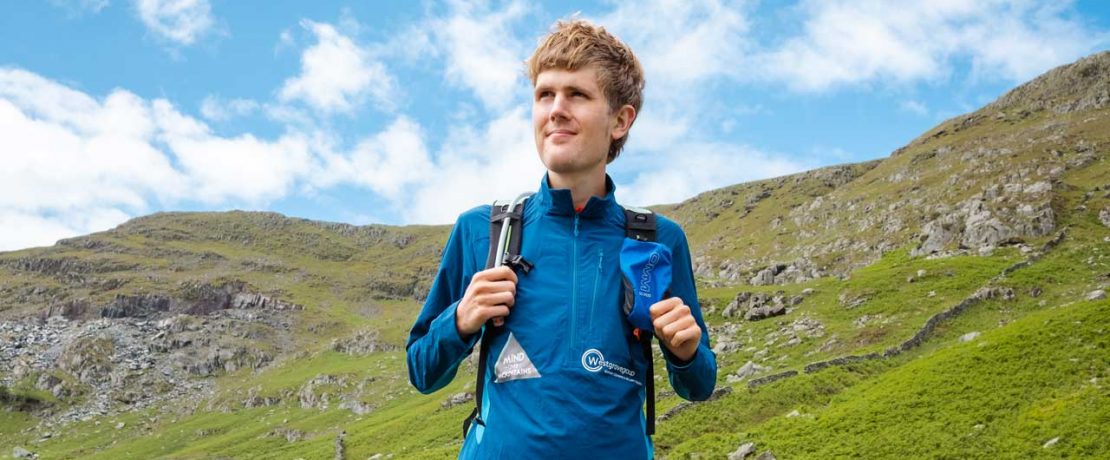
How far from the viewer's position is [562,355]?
3303 mm

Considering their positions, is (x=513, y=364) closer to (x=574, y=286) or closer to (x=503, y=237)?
(x=574, y=286)

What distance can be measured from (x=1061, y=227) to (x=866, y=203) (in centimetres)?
4512

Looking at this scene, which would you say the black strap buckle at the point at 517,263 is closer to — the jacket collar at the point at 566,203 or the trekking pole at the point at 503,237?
the trekking pole at the point at 503,237

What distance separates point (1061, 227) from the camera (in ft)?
161

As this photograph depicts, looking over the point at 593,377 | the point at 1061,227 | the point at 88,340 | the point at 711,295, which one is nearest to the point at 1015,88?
the point at 1061,227

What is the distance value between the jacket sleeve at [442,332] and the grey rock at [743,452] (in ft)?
53.7

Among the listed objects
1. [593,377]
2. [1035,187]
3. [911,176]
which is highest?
[911,176]

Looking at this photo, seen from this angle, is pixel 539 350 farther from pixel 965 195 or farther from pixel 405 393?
pixel 965 195

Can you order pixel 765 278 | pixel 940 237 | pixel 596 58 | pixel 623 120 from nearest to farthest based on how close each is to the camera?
pixel 596 58 → pixel 623 120 → pixel 940 237 → pixel 765 278

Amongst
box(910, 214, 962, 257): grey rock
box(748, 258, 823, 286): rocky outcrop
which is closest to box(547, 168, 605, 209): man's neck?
box(910, 214, 962, 257): grey rock

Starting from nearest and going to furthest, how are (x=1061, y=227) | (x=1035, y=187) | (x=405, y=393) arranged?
(x=1061, y=227) → (x=1035, y=187) → (x=405, y=393)

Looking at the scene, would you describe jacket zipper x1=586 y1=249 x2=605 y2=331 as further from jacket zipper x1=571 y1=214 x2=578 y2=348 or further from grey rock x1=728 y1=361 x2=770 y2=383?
grey rock x1=728 y1=361 x2=770 y2=383

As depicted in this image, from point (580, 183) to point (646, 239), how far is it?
51cm

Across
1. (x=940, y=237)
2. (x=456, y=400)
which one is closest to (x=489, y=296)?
(x=456, y=400)
